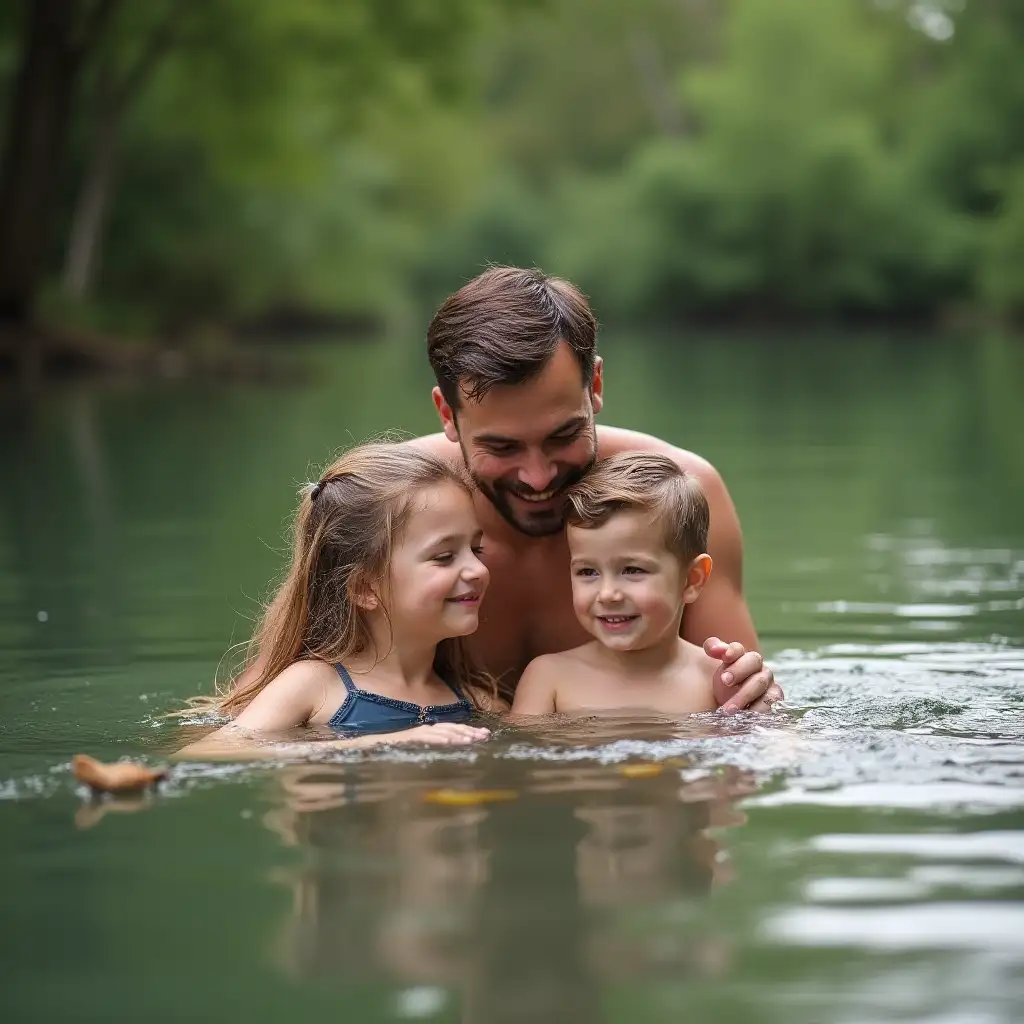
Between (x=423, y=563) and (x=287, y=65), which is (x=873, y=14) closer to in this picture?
(x=287, y=65)

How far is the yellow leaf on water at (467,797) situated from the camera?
13.2 ft

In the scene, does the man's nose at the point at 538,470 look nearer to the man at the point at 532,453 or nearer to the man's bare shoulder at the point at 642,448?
the man at the point at 532,453

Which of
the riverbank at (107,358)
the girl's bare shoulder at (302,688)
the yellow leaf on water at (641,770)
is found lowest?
the yellow leaf on water at (641,770)

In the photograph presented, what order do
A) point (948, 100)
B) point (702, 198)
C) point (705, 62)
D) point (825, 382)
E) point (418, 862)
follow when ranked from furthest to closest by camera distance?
point (705, 62) < point (702, 198) < point (948, 100) < point (825, 382) < point (418, 862)

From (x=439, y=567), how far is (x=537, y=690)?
18.8 inches

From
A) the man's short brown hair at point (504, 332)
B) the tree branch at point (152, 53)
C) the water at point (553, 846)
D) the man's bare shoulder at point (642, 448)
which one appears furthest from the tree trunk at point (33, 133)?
the man's short brown hair at point (504, 332)

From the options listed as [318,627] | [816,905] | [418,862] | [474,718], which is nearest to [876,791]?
[816,905]

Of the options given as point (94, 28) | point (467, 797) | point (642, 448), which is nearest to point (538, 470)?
point (642, 448)

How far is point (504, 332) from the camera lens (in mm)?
4980

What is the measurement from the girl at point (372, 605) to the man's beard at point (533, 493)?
0.10 m

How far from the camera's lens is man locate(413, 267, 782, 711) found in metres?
4.96

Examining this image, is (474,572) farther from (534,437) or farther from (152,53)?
(152,53)

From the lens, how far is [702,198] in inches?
2083

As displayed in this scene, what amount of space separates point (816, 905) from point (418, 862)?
2.51ft
